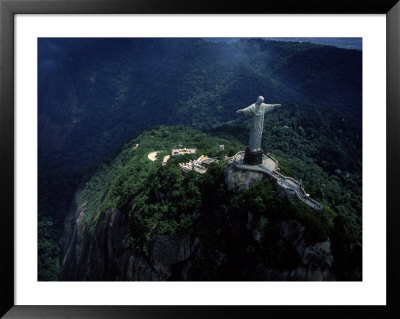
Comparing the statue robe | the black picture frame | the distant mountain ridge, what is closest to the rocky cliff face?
the statue robe

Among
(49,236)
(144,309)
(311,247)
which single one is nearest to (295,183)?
(311,247)

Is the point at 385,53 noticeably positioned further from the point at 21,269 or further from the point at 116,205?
the point at 116,205

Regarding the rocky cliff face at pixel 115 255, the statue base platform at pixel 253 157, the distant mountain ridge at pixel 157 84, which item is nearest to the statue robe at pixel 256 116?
the statue base platform at pixel 253 157

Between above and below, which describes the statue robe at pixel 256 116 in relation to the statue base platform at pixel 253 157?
above

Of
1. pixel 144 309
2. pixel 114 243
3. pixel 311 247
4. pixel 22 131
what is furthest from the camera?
pixel 114 243

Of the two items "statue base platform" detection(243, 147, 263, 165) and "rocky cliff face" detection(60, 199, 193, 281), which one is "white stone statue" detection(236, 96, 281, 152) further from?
"rocky cliff face" detection(60, 199, 193, 281)

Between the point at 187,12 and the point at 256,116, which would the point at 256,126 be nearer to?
the point at 256,116

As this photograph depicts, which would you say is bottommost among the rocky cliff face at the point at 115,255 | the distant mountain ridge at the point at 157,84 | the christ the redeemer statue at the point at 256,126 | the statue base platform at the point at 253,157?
the rocky cliff face at the point at 115,255

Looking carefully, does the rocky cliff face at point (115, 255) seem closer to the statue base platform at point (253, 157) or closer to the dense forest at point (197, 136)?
the dense forest at point (197, 136)

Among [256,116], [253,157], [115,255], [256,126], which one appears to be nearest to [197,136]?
[115,255]
